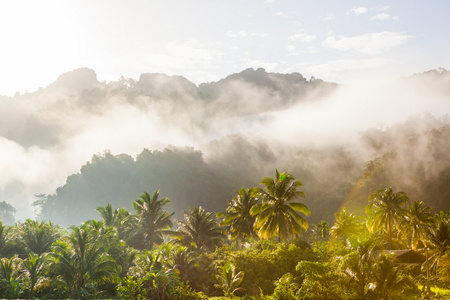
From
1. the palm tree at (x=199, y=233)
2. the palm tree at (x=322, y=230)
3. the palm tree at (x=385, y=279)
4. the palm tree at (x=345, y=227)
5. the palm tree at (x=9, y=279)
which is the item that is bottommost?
the palm tree at (x=322, y=230)

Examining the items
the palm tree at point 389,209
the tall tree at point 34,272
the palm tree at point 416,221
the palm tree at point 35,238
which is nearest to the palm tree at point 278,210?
the tall tree at point 34,272

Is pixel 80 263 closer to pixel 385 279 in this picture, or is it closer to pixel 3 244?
pixel 3 244

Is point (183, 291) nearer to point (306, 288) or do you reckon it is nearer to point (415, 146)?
point (306, 288)

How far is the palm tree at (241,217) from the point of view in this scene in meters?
56.9

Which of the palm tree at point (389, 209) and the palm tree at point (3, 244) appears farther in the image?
the palm tree at point (389, 209)

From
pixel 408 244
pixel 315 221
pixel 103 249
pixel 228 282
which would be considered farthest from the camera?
pixel 315 221

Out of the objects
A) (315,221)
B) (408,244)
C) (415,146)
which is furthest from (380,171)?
(408,244)

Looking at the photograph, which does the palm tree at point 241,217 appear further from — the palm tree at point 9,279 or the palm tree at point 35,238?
the palm tree at point 35,238

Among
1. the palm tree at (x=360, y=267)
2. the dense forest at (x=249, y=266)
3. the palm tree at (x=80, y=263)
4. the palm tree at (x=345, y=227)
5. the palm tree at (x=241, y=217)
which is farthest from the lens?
the palm tree at (x=345, y=227)

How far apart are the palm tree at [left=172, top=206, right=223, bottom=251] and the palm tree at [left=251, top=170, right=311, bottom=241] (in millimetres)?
18550

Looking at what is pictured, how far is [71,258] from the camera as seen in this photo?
1626 inches

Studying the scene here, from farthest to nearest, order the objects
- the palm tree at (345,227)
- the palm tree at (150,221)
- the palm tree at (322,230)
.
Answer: the palm tree at (322,230) → the palm tree at (345,227) → the palm tree at (150,221)

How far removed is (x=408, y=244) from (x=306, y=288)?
167ft

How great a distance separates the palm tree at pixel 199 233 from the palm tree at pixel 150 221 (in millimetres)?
5128
